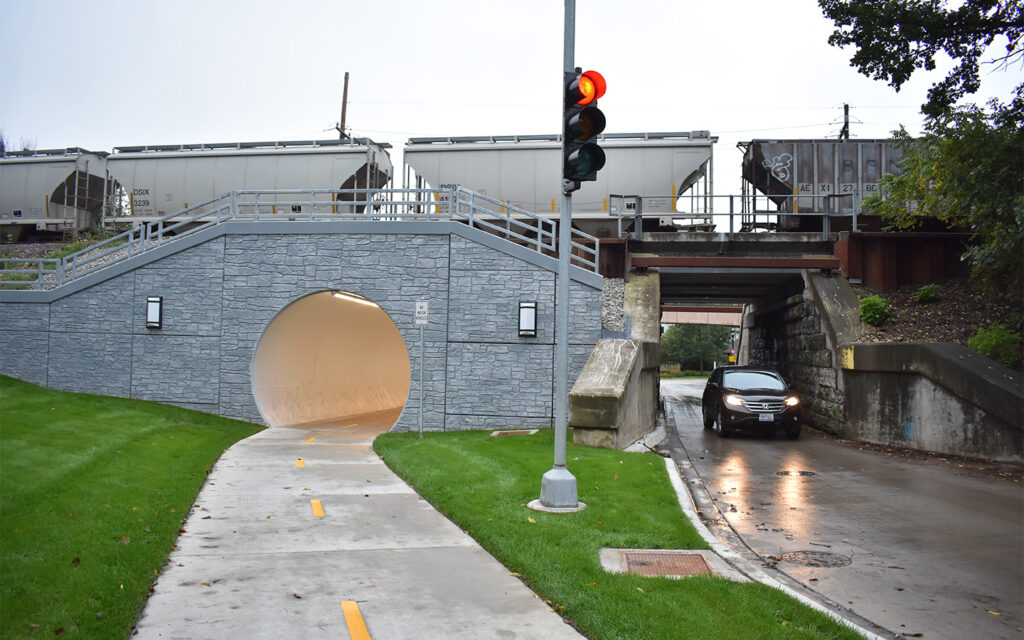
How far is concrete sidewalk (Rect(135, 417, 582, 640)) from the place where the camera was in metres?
4.88

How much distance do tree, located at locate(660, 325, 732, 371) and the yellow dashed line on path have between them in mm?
73577

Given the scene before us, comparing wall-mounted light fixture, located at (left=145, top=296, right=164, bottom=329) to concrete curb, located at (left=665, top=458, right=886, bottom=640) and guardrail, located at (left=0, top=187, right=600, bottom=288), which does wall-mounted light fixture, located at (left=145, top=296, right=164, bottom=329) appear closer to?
guardrail, located at (left=0, top=187, right=600, bottom=288)

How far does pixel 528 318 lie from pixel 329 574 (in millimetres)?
10746

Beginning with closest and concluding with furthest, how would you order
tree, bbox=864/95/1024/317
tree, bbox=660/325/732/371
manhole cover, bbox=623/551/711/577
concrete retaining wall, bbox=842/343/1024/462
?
manhole cover, bbox=623/551/711/577, tree, bbox=864/95/1024/317, concrete retaining wall, bbox=842/343/1024/462, tree, bbox=660/325/732/371

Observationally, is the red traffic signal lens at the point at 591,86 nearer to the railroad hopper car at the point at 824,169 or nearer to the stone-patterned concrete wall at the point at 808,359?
the stone-patterned concrete wall at the point at 808,359

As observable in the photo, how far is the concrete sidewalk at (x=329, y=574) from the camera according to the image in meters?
4.88

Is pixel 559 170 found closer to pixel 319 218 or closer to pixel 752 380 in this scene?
pixel 319 218

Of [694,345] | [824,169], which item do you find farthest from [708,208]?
[694,345]

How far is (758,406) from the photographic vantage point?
17078 mm

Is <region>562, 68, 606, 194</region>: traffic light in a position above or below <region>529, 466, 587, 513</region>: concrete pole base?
above

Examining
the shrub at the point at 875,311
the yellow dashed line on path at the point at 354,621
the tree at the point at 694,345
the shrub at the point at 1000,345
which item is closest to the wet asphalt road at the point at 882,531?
the shrub at the point at 1000,345

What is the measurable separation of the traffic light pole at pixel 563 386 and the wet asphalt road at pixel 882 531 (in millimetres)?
1690

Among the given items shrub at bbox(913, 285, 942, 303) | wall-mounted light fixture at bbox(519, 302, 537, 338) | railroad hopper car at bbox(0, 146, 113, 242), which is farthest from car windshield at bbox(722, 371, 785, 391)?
railroad hopper car at bbox(0, 146, 113, 242)

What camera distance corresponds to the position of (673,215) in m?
22.1
